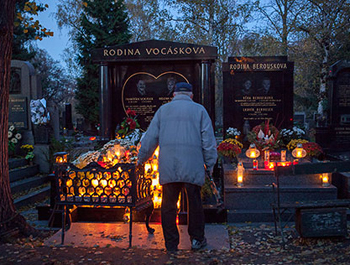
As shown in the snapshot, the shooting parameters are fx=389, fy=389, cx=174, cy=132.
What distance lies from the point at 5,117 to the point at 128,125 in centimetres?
417

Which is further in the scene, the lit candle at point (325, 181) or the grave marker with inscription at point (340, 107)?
the grave marker with inscription at point (340, 107)

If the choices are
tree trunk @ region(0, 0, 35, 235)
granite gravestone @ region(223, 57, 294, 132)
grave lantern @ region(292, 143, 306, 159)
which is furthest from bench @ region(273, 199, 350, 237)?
granite gravestone @ region(223, 57, 294, 132)

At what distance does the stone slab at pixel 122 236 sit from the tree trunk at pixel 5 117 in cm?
57

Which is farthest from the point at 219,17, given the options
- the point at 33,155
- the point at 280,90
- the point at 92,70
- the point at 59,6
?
the point at 33,155

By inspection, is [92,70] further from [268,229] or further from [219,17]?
[268,229]

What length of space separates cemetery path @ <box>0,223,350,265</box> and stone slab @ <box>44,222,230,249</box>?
0.12m

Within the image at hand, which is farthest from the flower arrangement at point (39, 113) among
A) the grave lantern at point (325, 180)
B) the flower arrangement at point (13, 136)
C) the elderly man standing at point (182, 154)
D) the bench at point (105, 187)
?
the grave lantern at point (325, 180)

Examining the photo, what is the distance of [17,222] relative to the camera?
5180 mm

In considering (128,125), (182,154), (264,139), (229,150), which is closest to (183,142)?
(182,154)

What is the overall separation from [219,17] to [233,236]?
68.9ft

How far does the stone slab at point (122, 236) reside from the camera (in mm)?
4844

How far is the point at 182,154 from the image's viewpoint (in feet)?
14.1

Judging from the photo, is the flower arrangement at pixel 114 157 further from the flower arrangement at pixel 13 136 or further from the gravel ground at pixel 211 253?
the flower arrangement at pixel 13 136

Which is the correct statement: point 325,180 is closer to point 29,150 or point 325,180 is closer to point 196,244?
point 196,244
